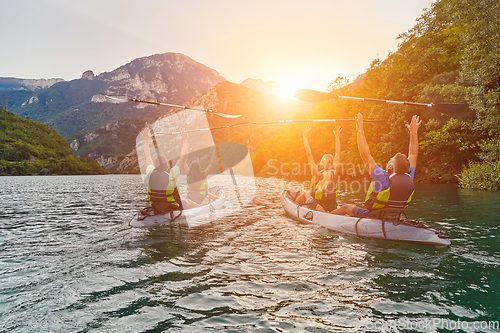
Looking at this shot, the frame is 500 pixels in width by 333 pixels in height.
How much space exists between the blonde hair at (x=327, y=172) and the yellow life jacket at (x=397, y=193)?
96.2 inches

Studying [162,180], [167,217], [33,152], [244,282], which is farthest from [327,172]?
[33,152]

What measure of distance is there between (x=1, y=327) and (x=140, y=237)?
17.8 feet

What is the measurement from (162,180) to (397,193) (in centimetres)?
743

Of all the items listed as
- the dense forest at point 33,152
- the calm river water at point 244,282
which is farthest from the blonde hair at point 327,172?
the dense forest at point 33,152

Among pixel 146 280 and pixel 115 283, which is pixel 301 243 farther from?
pixel 115 283

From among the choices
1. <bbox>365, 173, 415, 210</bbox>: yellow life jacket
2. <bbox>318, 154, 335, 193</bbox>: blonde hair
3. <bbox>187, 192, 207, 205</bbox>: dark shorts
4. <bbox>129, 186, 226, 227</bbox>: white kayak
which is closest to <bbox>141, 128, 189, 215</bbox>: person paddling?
<bbox>129, 186, 226, 227</bbox>: white kayak

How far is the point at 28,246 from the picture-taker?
823 centimetres

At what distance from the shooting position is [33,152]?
11600 cm

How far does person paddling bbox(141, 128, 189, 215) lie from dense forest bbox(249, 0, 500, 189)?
1500 centimetres

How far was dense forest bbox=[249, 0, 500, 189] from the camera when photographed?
70.6 ft

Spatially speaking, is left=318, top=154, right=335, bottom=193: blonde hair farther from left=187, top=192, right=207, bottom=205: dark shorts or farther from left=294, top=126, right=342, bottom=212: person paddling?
left=187, top=192, right=207, bottom=205: dark shorts

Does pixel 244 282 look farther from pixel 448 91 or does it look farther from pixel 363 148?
pixel 448 91

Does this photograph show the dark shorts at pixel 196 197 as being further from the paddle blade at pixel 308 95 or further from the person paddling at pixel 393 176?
the person paddling at pixel 393 176

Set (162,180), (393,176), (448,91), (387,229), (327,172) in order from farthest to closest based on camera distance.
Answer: (448,91) < (327,172) < (162,180) < (387,229) < (393,176)
